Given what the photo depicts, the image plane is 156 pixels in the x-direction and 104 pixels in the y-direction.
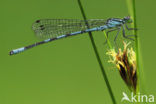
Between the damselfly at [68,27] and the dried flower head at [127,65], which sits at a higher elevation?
the damselfly at [68,27]

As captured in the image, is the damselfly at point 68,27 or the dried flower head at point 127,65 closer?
the dried flower head at point 127,65

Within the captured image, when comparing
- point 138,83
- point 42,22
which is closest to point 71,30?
point 42,22

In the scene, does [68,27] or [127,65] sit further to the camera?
[68,27]

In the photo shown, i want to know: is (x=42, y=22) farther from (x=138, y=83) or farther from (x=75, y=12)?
(x=75, y=12)

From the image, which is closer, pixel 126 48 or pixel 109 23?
pixel 126 48

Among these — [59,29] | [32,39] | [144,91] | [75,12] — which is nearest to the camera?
[144,91]

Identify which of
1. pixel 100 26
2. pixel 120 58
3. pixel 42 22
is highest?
pixel 42 22
